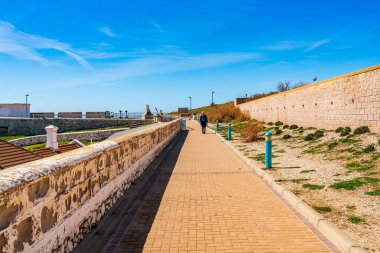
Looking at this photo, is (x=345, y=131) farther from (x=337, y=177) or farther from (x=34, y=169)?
(x=34, y=169)

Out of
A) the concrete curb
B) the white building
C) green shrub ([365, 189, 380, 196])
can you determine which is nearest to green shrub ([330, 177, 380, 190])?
green shrub ([365, 189, 380, 196])

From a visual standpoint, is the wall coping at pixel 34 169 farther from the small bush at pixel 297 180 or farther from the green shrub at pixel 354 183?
the green shrub at pixel 354 183

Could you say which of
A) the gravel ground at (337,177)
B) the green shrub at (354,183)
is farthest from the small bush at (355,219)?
the green shrub at (354,183)

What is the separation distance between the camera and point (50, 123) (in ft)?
161

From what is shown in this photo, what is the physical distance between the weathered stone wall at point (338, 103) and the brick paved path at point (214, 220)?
7.35 m

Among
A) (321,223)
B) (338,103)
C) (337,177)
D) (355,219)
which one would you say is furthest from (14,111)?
(355,219)

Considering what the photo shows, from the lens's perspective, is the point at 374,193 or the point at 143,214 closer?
the point at 143,214

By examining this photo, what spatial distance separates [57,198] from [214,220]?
105 inches

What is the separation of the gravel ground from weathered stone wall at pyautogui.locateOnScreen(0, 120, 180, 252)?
377 cm

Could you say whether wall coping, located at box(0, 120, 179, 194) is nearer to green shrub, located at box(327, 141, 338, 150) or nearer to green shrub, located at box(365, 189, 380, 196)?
green shrub, located at box(365, 189, 380, 196)

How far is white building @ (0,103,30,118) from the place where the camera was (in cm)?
5122

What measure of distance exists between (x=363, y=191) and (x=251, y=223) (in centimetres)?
297

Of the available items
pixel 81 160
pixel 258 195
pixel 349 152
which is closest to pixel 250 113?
pixel 349 152

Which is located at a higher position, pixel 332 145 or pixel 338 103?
pixel 338 103
